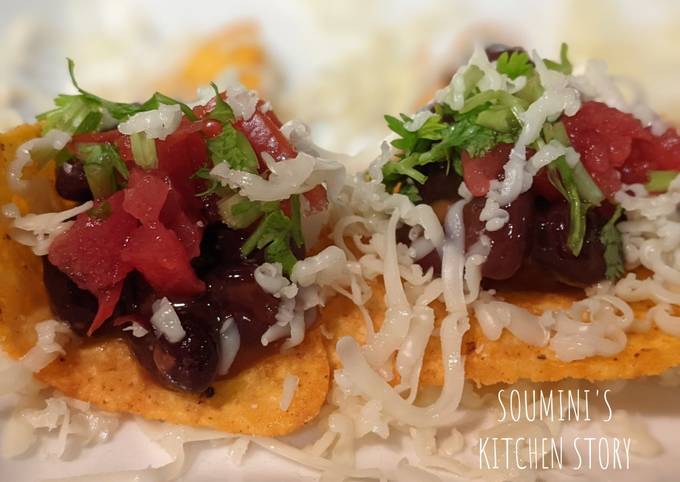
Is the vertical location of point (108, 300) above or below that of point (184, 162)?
below

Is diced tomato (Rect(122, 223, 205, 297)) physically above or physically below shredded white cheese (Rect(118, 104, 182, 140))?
below

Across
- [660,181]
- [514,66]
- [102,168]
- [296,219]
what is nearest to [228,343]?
[296,219]

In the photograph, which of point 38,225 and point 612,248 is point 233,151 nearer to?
point 38,225

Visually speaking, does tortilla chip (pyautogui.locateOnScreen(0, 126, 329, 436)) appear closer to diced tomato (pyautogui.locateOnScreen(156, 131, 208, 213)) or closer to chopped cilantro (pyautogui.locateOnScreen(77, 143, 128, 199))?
chopped cilantro (pyautogui.locateOnScreen(77, 143, 128, 199))

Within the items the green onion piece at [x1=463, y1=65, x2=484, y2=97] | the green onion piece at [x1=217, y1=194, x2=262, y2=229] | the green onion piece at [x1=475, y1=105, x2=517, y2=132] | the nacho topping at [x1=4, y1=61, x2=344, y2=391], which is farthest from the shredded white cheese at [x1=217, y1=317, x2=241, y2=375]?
the green onion piece at [x1=463, y1=65, x2=484, y2=97]

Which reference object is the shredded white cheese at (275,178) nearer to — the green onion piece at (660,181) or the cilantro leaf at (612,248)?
the cilantro leaf at (612,248)

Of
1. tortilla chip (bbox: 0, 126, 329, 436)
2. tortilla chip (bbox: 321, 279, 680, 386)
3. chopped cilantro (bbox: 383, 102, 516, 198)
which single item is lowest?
tortilla chip (bbox: 0, 126, 329, 436)
